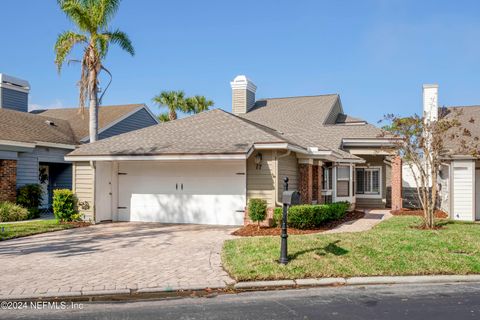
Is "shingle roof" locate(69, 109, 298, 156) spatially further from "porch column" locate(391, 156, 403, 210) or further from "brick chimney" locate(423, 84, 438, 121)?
"brick chimney" locate(423, 84, 438, 121)

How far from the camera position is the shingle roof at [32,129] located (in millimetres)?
19203


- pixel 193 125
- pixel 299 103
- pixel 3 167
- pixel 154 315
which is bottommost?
pixel 154 315

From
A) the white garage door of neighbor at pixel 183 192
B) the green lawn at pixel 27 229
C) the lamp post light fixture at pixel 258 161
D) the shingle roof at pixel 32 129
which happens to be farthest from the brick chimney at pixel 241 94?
the green lawn at pixel 27 229

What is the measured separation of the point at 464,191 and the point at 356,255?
1004 centimetres

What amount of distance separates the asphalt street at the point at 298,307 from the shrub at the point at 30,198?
1328 centimetres

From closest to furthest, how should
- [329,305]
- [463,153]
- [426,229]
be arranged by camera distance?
[329,305]
[426,229]
[463,153]

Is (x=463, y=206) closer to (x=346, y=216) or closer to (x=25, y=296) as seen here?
(x=346, y=216)

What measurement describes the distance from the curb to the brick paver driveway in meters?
0.14

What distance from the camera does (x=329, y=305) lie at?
250 inches

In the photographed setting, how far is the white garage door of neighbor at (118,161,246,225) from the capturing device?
15039 millimetres

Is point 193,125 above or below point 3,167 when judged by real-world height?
above

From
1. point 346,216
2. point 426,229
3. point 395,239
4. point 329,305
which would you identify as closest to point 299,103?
point 346,216

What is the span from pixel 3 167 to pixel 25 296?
13.1 metres

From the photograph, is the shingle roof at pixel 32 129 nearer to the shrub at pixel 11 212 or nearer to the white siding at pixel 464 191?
the shrub at pixel 11 212
